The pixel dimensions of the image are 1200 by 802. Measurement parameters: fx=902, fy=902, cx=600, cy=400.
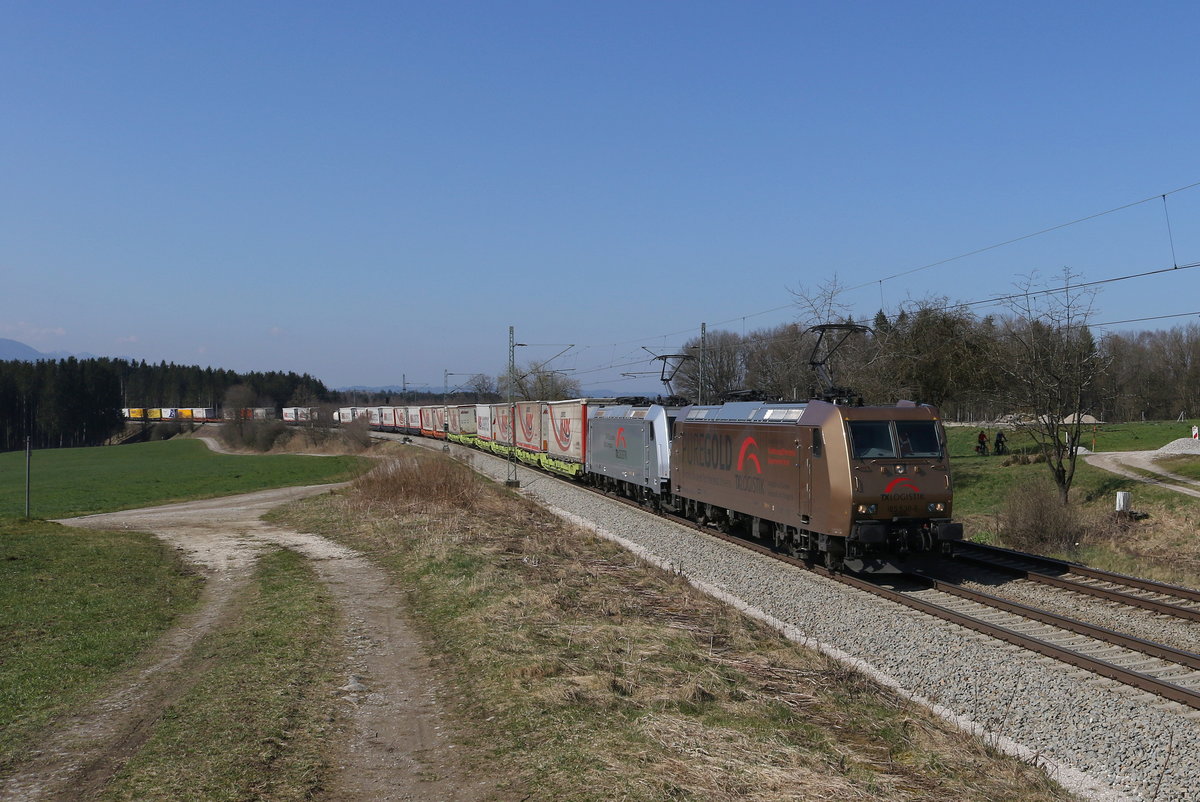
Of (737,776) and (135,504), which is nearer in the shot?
(737,776)

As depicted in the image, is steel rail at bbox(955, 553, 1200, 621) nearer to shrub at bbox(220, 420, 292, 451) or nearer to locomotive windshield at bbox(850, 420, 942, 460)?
locomotive windshield at bbox(850, 420, 942, 460)

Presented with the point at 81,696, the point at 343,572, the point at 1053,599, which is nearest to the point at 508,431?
the point at 343,572

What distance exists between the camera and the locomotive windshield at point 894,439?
15.3 meters

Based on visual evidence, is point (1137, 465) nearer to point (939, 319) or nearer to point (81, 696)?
point (939, 319)

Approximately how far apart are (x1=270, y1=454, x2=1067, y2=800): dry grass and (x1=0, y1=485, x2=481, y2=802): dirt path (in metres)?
0.34

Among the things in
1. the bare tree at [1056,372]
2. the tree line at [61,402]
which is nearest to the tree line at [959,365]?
the bare tree at [1056,372]

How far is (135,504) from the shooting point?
4047cm

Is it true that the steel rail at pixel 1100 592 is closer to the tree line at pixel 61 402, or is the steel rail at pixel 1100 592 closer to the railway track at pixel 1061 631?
the railway track at pixel 1061 631

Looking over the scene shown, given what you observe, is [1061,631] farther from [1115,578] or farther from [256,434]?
[256,434]

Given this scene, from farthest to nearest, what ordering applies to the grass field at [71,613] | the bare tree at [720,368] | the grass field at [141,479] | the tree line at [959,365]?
the bare tree at [720,368] → the grass field at [141,479] → the tree line at [959,365] → the grass field at [71,613]

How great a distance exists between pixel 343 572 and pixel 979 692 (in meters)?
11.5

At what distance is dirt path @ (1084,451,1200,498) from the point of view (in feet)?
97.2

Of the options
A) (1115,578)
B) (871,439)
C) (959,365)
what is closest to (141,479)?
(959,365)

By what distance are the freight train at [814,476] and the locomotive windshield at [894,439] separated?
0.02m
